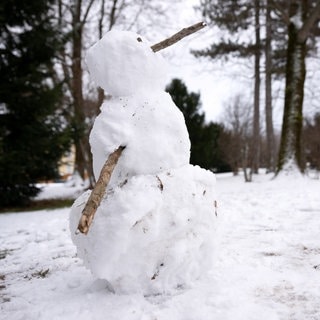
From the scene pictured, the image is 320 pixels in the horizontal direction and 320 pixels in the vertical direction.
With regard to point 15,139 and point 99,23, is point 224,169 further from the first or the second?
point 15,139

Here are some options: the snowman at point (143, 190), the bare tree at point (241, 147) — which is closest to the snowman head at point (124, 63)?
the snowman at point (143, 190)

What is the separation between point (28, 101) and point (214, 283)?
298 inches

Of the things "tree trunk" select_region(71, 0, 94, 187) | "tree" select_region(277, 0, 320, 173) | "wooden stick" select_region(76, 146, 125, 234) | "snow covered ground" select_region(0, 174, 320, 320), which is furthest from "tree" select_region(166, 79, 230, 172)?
"wooden stick" select_region(76, 146, 125, 234)

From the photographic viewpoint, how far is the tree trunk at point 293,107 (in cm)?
980

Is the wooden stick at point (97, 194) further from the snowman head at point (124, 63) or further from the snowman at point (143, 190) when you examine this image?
the snowman head at point (124, 63)

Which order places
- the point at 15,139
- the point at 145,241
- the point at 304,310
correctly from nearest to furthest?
the point at 304,310 < the point at 145,241 < the point at 15,139

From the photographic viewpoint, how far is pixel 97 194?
2.19m

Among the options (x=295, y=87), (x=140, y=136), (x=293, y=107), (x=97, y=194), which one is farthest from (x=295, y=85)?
(x=97, y=194)

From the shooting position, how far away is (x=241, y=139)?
642 inches

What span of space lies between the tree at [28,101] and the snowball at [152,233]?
6731 mm

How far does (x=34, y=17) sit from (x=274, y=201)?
24.4 ft

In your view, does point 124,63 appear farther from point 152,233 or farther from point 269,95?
point 269,95

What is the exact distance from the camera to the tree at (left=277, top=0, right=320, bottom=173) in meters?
9.78

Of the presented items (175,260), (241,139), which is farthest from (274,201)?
(241,139)
